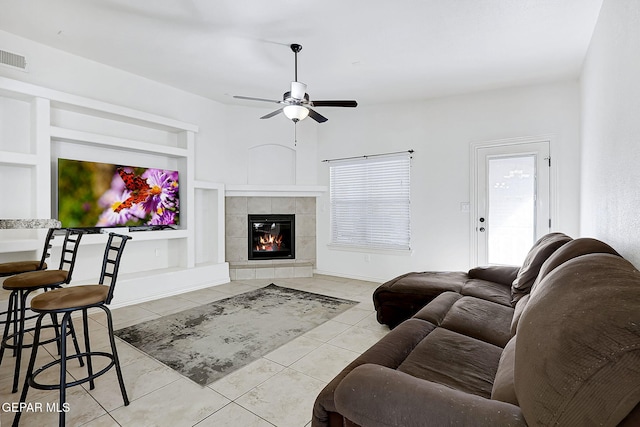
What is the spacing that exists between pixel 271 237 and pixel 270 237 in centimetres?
2

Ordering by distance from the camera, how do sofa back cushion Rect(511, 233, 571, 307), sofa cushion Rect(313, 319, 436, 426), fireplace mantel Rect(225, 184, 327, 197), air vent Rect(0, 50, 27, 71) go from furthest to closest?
fireplace mantel Rect(225, 184, 327, 197), air vent Rect(0, 50, 27, 71), sofa back cushion Rect(511, 233, 571, 307), sofa cushion Rect(313, 319, 436, 426)

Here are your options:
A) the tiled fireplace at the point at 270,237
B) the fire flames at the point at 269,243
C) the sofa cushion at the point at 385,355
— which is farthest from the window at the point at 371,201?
the sofa cushion at the point at 385,355

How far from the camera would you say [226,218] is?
5.52 metres

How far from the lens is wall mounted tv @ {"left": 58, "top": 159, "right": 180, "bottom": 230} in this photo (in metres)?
3.73

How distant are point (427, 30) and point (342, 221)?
3401 millimetres

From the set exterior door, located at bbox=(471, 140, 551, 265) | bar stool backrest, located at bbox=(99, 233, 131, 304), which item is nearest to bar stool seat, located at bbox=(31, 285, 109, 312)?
bar stool backrest, located at bbox=(99, 233, 131, 304)

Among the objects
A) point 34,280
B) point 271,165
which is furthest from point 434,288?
point 271,165

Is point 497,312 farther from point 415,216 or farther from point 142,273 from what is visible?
point 142,273

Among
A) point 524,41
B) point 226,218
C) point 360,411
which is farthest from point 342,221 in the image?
point 360,411

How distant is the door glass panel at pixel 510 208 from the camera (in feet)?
14.2

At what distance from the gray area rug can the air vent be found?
9.69ft

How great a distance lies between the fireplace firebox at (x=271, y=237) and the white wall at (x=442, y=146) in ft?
2.05

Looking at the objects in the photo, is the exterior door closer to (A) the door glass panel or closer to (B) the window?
(A) the door glass panel

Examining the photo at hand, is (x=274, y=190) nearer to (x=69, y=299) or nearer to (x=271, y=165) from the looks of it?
(x=271, y=165)
